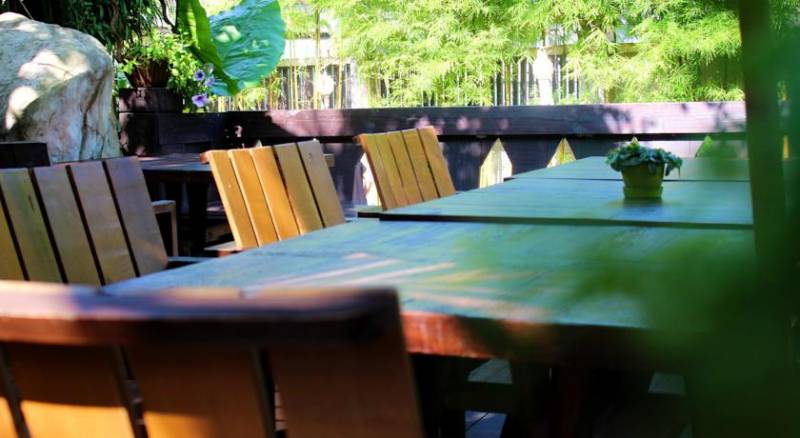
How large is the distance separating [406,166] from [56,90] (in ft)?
7.01

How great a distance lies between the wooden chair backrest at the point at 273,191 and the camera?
10.2ft

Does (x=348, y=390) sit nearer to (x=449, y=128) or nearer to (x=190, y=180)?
(x=190, y=180)

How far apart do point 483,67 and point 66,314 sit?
15.7 m

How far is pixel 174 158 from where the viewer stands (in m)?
5.34

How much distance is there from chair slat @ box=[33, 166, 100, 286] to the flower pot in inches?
57.1

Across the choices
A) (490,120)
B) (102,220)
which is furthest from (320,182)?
(490,120)

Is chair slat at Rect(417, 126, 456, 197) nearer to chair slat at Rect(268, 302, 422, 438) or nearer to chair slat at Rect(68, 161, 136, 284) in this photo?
chair slat at Rect(68, 161, 136, 284)

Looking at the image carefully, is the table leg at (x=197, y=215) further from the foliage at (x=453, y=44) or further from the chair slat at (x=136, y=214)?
the foliage at (x=453, y=44)

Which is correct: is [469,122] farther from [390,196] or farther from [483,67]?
[483,67]

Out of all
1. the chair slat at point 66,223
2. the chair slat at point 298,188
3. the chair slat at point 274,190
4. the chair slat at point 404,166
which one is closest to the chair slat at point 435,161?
the chair slat at point 404,166

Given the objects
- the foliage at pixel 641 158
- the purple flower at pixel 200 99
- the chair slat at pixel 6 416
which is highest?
the purple flower at pixel 200 99

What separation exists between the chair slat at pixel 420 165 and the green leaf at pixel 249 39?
138 inches

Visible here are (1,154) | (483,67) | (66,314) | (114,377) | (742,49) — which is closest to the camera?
(742,49)

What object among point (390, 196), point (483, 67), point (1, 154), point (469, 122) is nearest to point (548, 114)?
point (469, 122)
